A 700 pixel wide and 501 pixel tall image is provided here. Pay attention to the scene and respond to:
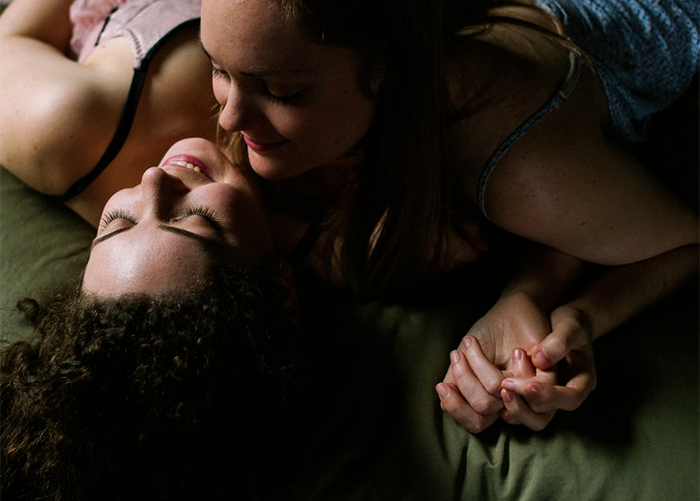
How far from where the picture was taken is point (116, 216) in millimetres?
878

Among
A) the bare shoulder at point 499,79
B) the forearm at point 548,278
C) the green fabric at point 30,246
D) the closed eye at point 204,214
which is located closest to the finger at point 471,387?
the forearm at point 548,278

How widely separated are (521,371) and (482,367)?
0.06 meters

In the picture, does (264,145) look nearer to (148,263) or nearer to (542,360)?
(148,263)

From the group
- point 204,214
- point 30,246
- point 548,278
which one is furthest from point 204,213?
point 548,278

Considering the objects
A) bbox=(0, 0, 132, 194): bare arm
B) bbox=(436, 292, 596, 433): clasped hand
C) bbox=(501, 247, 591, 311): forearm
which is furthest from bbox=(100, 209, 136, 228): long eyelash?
bbox=(501, 247, 591, 311): forearm

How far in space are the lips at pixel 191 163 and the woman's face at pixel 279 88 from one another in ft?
0.31

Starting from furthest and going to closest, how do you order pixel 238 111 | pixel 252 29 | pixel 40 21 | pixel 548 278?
1. pixel 40 21
2. pixel 548 278
3. pixel 238 111
4. pixel 252 29

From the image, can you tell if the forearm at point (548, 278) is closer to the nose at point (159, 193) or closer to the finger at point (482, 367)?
the finger at point (482, 367)

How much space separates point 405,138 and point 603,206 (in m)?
0.31

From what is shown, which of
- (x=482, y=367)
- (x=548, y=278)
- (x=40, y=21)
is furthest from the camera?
(x=40, y=21)

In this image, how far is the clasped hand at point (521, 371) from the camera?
88 centimetres

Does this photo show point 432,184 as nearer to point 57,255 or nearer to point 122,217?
point 122,217

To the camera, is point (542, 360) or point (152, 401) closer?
point (152, 401)

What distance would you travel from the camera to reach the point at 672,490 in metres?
0.85
